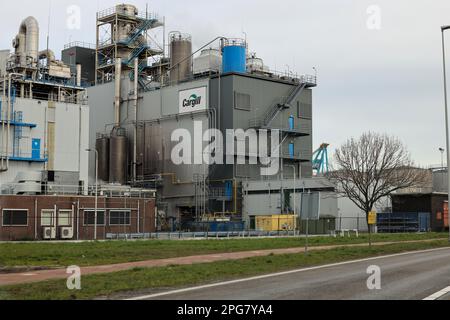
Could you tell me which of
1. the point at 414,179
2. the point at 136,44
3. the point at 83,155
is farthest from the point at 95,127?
the point at 414,179

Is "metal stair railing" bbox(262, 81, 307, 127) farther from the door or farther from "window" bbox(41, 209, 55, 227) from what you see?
"window" bbox(41, 209, 55, 227)

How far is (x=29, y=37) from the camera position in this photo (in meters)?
68.4

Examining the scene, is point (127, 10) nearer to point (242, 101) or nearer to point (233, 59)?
point (233, 59)

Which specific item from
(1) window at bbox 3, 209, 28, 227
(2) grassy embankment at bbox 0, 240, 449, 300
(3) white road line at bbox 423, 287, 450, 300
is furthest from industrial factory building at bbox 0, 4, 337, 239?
(3) white road line at bbox 423, 287, 450, 300

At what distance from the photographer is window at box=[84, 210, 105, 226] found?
5690cm

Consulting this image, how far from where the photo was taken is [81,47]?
92.4m

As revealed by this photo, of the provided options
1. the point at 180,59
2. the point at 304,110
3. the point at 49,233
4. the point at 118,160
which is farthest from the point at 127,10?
the point at 49,233

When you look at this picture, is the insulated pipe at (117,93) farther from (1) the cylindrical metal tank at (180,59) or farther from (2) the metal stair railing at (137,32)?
(1) the cylindrical metal tank at (180,59)

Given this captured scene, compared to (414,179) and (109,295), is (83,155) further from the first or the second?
(109,295)

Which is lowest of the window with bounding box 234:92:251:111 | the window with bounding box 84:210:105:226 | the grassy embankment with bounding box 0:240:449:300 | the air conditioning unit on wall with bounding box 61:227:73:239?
the air conditioning unit on wall with bounding box 61:227:73:239

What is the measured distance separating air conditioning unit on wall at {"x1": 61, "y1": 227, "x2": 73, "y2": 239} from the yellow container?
1991 cm

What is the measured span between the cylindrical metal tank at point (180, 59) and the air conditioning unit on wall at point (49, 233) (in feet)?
108
